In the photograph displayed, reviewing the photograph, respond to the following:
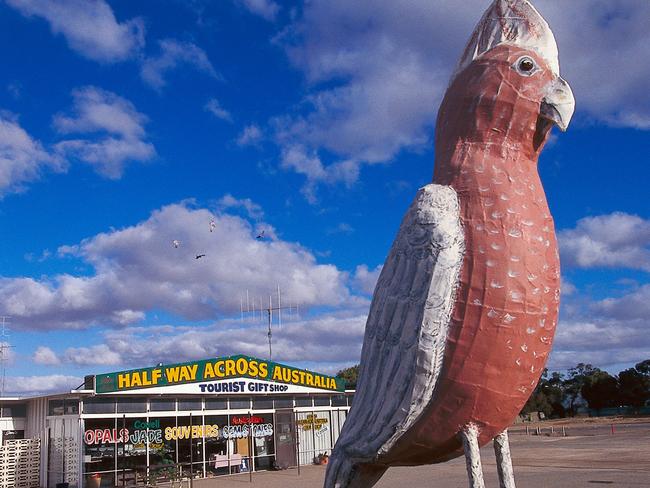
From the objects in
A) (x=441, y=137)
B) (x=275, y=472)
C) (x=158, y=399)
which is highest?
(x=441, y=137)

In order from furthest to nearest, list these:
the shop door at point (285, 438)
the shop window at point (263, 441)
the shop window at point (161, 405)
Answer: the shop door at point (285, 438) → the shop window at point (263, 441) → the shop window at point (161, 405)

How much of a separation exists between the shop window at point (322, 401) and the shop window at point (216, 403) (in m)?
4.31

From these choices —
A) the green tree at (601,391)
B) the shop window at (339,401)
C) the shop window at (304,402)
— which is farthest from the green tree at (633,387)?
the shop window at (304,402)

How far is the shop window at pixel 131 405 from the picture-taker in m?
19.7

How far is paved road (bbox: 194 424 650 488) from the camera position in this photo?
15688 mm

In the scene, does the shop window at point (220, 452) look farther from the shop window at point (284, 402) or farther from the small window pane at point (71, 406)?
the small window pane at point (71, 406)

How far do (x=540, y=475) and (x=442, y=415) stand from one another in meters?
13.8

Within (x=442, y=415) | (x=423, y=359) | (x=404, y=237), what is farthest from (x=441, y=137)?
(x=442, y=415)

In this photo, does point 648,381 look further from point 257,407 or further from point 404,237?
point 404,237

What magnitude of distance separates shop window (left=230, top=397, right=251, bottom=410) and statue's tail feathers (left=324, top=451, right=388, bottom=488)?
58.1 feet

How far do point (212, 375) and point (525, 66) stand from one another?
17.6m

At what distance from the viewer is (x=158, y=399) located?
2080 centimetres

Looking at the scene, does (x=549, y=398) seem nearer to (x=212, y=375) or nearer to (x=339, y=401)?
(x=339, y=401)

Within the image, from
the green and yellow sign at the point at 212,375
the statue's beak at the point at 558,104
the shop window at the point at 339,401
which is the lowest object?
the shop window at the point at 339,401
